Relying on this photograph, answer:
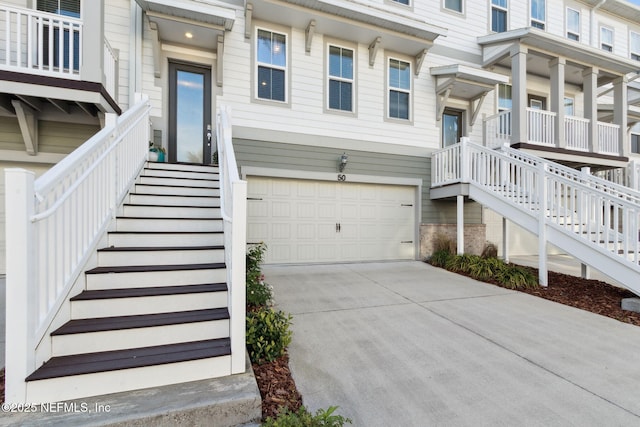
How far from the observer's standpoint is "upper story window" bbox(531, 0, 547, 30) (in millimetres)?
8633

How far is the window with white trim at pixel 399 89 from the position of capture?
715 centimetres

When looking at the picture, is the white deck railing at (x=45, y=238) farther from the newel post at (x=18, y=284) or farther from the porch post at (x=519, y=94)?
the porch post at (x=519, y=94)

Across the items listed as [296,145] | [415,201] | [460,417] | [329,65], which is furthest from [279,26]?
[460,417]

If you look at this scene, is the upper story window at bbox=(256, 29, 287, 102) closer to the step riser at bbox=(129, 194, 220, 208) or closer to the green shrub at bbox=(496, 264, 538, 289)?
the step riser at bbox=(129, 194, 220, 208)

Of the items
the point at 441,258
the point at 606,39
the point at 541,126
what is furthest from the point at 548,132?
the point at 606,39

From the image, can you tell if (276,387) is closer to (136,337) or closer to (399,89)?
(136,337)

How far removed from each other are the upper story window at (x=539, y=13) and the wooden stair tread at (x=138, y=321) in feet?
37.9

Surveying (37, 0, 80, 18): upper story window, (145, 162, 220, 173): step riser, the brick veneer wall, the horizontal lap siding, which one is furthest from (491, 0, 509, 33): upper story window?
(37, 0, 80, 18): upper story window

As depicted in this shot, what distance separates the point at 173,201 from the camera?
3.77 metres

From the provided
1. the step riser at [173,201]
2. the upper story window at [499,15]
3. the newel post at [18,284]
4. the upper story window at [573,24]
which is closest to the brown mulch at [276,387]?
Result: the newel post at [18,284]

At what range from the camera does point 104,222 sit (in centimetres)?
283

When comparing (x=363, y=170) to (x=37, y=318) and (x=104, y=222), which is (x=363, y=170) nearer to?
(x=104, y=222)

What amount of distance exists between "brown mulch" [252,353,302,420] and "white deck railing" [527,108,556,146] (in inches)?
312

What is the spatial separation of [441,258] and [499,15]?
7.30 metres
